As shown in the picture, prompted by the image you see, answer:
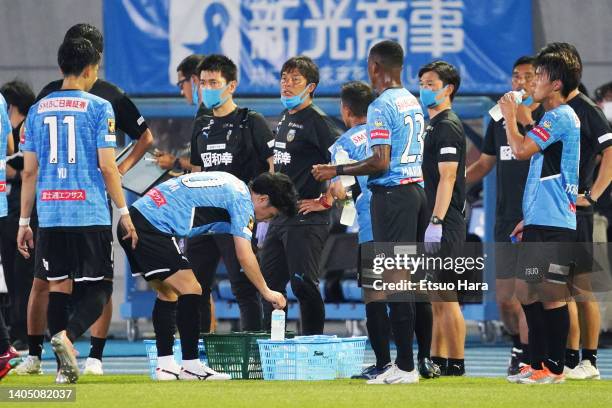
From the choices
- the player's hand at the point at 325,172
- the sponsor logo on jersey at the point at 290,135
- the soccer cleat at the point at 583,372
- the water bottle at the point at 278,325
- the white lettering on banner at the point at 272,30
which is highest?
the white lettering on banner at the point at 272,30

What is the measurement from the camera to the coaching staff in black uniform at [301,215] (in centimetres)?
1052

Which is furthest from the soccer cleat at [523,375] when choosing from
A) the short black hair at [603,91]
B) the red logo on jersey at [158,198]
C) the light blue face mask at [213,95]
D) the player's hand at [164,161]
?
the short black hair at [603,91]

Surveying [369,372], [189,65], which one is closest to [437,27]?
[189,65]

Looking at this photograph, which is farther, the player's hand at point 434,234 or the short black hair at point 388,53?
the player's hand at point 434,234

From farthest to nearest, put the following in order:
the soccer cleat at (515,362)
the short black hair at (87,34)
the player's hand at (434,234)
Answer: the soccer cleat at (515,362), the short black hair at (87,34), the player's hand at (434,234)

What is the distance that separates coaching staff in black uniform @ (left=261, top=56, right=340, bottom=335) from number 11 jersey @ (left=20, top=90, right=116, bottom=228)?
1554 mm

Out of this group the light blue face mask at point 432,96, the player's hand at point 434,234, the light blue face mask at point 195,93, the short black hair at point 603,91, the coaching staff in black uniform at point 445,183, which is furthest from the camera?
the short black hair at point 603,91

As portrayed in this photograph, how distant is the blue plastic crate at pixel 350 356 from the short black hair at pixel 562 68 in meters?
2.21

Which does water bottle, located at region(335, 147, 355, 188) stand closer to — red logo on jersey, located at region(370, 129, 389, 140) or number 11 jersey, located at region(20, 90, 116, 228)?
red logo on jersey, located at region(370, 129, 389, 140)

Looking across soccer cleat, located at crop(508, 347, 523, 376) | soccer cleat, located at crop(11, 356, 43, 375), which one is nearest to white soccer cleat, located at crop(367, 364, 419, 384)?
soccer cleat, located at crop(508, 347, 523, 376)

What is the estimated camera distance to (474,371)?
11.5 metres

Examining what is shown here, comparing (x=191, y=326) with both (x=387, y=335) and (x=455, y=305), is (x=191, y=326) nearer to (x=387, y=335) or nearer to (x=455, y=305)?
(x=387, y=335)

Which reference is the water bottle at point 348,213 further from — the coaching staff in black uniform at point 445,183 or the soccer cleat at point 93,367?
the soccer cleat at point 93,367

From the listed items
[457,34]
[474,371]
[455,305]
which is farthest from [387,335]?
[457,34]
